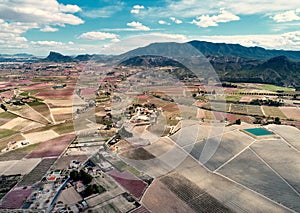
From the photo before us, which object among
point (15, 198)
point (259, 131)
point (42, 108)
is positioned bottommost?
point (15, 198)

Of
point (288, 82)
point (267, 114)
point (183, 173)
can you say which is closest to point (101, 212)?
point (183, 173)

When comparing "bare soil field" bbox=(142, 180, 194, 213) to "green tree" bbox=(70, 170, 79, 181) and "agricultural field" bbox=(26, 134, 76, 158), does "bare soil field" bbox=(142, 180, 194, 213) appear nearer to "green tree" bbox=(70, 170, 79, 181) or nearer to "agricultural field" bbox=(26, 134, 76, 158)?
"green tree" bbox=(70, 170, 79, 181)

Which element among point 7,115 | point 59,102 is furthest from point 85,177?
point 59,102

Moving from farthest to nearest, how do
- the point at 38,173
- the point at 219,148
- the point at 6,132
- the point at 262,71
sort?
the point at 262,71
the point at 6,132
the point at 219,148
the point at 38,173

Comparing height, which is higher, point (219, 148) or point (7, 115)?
point (7, 115)

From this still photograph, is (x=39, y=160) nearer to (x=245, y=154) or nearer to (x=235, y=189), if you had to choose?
(x=235, y=189)

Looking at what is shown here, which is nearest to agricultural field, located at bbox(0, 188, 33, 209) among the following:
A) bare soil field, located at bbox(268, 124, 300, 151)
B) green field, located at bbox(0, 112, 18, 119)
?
green field, located at bbox(0, 112, 18, 119)

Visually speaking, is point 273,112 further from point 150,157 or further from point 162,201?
point 162,201
